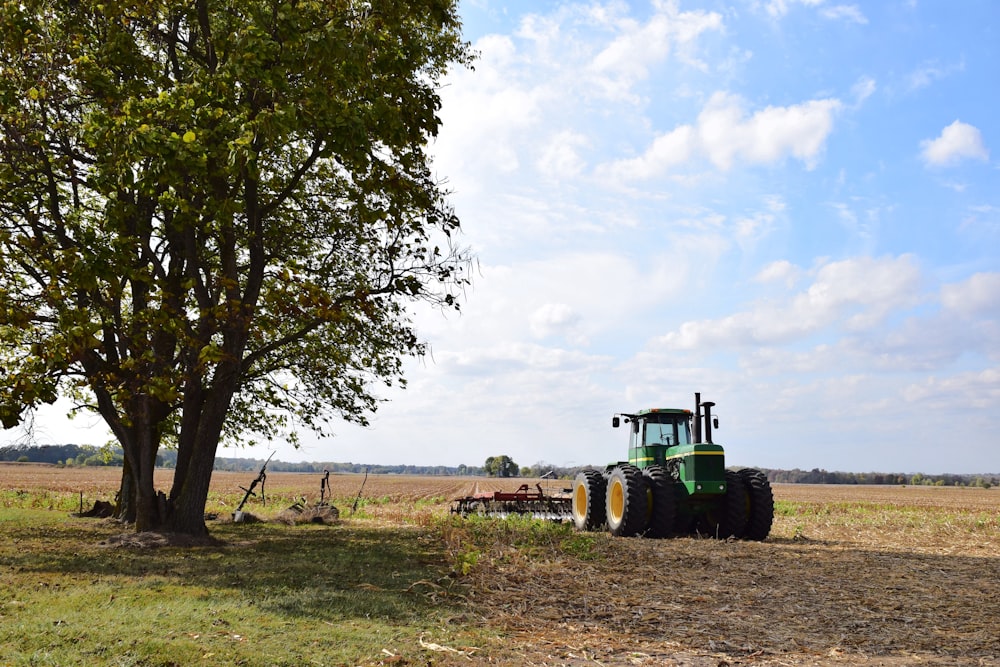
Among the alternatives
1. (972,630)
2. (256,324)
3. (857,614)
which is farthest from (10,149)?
(972,630)

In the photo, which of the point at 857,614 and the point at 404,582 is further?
the point at 404,582

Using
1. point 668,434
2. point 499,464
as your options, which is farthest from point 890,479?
point 668,434

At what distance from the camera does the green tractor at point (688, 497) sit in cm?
1492

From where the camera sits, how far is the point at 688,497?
1538cm

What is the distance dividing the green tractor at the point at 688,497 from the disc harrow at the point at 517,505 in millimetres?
2278

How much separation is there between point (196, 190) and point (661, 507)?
10954 mm

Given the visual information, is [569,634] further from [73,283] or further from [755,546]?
[73,283]

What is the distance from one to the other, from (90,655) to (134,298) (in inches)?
379

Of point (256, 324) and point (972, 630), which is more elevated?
point (256, 324)

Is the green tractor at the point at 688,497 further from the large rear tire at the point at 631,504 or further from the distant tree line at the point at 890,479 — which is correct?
the distant tree line at the point at 890,479

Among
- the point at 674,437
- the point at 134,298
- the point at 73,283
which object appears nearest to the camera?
the point at 73,283

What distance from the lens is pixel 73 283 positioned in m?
11.6

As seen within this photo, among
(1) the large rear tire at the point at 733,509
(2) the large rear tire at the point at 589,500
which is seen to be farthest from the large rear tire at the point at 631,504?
(1) the large rear tire at the point at 733,509

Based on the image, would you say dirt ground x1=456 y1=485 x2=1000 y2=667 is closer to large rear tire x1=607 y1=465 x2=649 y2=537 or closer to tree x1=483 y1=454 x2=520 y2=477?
large rear tire x1=607 y1=465 x2=649 y2=537
